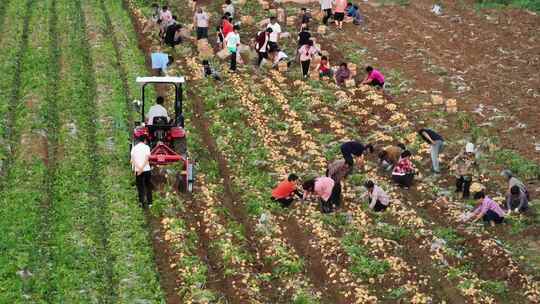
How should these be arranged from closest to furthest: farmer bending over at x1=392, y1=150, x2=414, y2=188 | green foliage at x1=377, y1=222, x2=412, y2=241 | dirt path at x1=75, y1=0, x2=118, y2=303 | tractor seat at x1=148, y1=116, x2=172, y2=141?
dirt path at x1=75, y1=0, x2=118, y2=303 → green foliage at x1=377, y1=222, x2=412, y2=241 → tractor seat at x1=148, y1=116, x2=172, y2=141 → farmer bending over at x1=392, y1=150, x2=414, y2=188

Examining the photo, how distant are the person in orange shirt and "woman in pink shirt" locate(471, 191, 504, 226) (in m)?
4.19

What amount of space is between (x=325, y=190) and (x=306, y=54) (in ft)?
30.9

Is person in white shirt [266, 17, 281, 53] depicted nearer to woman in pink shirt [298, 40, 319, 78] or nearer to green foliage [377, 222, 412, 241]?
woman in pink shirt [298, 40, 319, 78]

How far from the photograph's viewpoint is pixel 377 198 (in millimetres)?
18469

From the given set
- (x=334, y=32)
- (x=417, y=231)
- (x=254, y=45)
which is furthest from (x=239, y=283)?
(x=334, y=32)

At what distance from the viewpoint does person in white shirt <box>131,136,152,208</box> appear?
17719 mm

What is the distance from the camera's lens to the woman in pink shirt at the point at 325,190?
18453 mm

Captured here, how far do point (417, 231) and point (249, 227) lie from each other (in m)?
3.82

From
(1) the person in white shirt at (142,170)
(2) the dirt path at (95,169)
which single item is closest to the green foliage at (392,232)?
(1) the person in white shirt at (142,170)

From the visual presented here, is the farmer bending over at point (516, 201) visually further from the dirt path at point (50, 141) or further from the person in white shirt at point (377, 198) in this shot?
the dirt path at point (50, 141)

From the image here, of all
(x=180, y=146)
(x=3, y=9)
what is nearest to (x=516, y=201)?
(x=180, y=146)

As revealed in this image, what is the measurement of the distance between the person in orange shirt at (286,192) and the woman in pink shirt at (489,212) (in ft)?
13.8

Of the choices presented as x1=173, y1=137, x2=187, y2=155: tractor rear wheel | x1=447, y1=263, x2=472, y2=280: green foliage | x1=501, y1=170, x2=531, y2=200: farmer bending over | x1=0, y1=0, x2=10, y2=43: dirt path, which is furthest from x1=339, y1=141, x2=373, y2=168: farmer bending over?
x1=0, y1=0, x2=10, y2=43: dirt path

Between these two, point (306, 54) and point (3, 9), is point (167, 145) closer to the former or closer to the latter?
point (306, 54)
